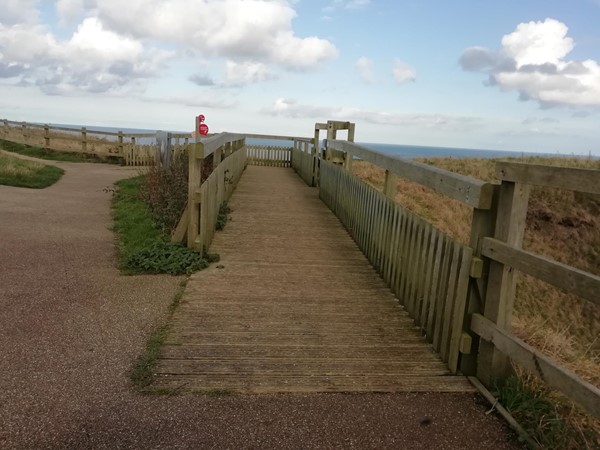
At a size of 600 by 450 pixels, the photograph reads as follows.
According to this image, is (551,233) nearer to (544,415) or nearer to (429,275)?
(429,275)

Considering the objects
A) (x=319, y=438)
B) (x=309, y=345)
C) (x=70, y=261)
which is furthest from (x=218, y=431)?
(x=70, y=261)

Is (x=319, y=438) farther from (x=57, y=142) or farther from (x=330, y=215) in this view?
(x=57, y=142)

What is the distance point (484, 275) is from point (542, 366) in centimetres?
80

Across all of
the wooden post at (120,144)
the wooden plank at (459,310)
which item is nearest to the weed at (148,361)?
the wooden plank at (459,310)

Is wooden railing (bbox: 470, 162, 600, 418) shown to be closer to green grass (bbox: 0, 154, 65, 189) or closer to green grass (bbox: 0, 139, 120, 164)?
green grass (bbox: 0, 154, 65, 189)

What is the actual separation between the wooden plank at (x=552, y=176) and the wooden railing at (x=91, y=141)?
60.2ft

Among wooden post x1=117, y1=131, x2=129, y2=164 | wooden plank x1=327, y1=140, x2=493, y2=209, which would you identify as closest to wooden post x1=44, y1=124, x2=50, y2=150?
wooden post x1=117, y1=131, x2=129, y2=164

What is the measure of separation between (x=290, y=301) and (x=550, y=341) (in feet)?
7.64

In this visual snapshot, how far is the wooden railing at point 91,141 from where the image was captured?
21.1 m

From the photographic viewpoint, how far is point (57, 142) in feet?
77.4

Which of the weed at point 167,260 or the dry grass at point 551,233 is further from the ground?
the weed at point 167,260

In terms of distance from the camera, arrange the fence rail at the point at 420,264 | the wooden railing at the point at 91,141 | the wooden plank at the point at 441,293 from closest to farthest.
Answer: the fence rail at the point at 420,264 < the wooden plank at the point at 441,293 < the wooden railing at the point at 91,141

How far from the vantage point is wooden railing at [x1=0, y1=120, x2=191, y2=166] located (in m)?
21.1

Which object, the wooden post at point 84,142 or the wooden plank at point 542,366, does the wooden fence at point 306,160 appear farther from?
the wooden plank at point 542,366
